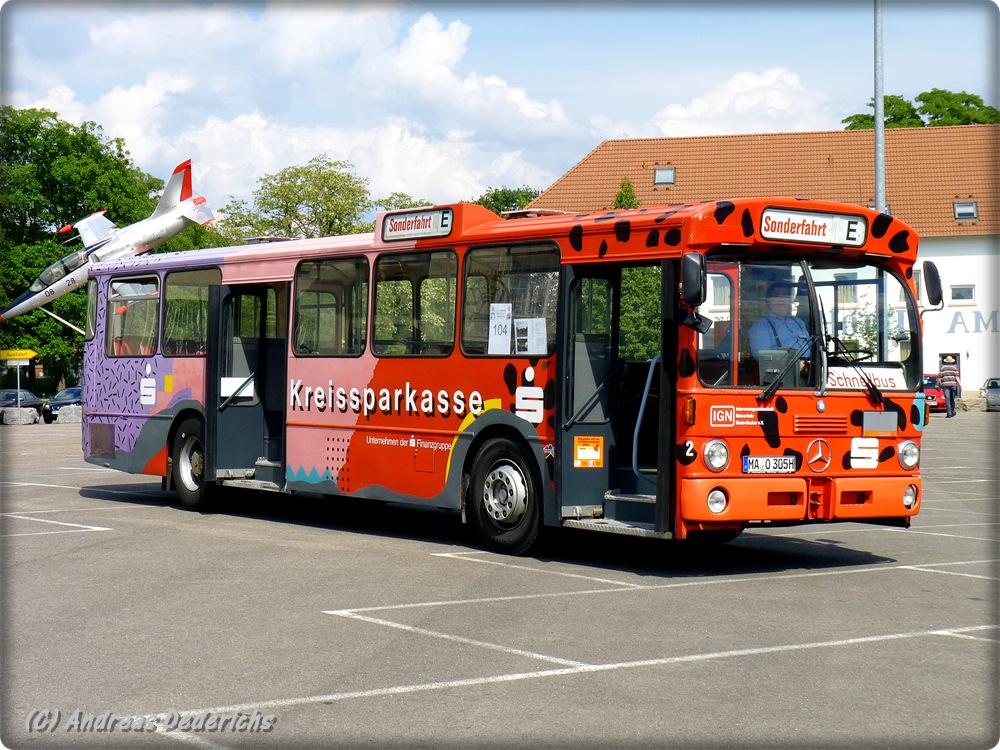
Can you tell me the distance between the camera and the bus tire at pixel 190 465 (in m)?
16.0

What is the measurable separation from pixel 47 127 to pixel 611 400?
6155 cm

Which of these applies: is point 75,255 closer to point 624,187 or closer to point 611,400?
point 624,187

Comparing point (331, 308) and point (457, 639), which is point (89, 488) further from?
point (457, 639)

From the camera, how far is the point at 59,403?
55.4m

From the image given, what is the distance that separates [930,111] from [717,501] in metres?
67.4

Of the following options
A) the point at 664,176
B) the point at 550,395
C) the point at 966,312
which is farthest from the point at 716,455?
the point at 966,312

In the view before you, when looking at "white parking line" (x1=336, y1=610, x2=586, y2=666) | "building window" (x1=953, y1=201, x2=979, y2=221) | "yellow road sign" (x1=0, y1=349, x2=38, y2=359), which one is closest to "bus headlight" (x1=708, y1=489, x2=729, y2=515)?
"white parking line" (x1=336, y1=610, x2=586, y2=666)

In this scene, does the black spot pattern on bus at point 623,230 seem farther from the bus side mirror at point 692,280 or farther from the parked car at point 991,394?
the parked car at point 991,394

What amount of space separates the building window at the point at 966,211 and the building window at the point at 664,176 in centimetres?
1356

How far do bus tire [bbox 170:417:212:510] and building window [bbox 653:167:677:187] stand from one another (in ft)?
173

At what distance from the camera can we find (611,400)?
1161cm

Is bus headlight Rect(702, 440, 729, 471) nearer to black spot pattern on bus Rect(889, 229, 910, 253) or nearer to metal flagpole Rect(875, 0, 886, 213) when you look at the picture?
black spot pattern on bus Rect(889, 229, 910, 253)

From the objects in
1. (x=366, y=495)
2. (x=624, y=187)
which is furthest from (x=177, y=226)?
(x=366, y=495)

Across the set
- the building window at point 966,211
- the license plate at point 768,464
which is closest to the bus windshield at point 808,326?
the license plate at point 768,464
